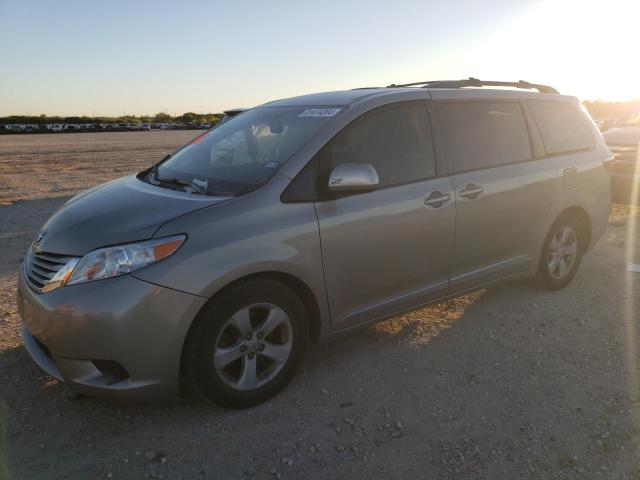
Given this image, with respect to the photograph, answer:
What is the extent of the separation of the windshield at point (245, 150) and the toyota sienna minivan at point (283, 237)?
2cm

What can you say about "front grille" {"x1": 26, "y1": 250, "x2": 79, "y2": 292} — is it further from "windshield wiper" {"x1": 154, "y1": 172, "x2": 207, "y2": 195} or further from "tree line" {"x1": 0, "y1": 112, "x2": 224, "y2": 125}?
"tree line" {"x1": 0, "y1": 112, "x2": 224, "y2": 125}

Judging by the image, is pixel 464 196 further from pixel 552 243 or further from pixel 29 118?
pixel 29 118

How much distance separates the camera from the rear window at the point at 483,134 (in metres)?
3.64

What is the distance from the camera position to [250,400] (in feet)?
9.47

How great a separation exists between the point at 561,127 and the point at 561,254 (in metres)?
1.15

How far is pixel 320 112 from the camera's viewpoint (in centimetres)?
334

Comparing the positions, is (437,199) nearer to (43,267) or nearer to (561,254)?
(561,254)

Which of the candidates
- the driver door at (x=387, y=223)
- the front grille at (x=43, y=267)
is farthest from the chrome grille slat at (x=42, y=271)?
the driver door at (x=387, y=223)

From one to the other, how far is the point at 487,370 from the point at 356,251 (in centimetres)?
121

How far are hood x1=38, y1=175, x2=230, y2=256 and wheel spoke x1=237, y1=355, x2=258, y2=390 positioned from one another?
89cm

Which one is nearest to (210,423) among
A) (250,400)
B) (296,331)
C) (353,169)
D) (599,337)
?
(250,400)

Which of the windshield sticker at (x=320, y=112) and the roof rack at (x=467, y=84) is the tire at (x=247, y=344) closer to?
the windshield sticker at (x=320, y=112)

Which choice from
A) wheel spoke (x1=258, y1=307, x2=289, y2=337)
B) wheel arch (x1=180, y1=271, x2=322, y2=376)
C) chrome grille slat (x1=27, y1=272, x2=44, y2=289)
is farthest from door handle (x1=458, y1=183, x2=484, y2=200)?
chrome grille slat (x1=27, y1=272, x2=44, y2=289)

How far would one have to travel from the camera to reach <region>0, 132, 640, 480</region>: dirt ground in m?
2.46
